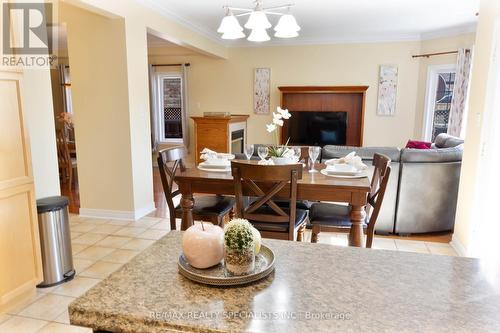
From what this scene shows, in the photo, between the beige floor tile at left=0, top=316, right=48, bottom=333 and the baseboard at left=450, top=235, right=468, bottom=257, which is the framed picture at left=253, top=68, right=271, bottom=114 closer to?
the baseboard at left=450, top=235, right=468, bottom=257

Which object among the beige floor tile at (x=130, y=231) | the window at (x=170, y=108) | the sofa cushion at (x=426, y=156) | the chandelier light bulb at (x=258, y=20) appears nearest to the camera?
the chandelier light bulb at (x=258, y=20)

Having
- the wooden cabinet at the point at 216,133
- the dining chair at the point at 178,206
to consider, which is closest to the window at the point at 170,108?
the wooden cabinet at the point at 216,133

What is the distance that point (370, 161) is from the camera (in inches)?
140

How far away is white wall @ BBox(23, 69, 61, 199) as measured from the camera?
2490 mm

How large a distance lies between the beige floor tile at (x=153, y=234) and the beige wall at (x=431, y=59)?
505 cm

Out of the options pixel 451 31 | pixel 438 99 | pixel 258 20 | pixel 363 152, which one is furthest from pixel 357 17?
pixel 258 20

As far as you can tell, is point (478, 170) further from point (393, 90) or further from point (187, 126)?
point (187, 126)

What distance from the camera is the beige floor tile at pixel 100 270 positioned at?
273 cm

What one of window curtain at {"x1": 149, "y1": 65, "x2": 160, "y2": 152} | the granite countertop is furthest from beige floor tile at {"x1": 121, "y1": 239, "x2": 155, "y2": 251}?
window curtain at {"x1": 149, "y1": 65, "x2": 160, "y2": 152}

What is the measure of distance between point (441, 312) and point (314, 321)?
288 mm

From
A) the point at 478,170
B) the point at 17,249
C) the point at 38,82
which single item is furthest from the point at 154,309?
the point at 478,170

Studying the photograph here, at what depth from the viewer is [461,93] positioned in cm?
554

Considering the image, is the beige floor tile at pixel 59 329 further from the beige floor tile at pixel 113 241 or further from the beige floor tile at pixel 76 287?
the beige floor tile at pixel 113 241

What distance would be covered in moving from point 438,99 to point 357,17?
2324 mm
